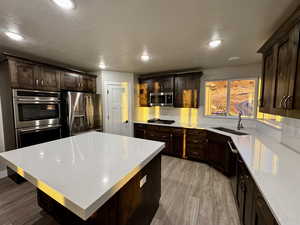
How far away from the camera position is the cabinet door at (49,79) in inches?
98.7

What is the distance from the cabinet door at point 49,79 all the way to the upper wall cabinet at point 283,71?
374cm

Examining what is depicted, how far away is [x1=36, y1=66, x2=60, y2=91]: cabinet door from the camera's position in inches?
98.7

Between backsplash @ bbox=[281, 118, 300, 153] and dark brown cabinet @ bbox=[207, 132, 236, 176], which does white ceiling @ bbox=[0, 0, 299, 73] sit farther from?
dark brown cabinet @ bbox=[207, 132, 236, 176]

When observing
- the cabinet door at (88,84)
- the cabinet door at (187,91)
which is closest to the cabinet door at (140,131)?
the cabinet door at (187,91)

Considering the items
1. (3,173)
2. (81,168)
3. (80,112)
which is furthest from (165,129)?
(3,173)

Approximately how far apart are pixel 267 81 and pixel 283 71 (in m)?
0.47

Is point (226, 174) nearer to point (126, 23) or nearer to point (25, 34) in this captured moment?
point (126, 23)

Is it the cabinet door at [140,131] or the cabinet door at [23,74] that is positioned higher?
the cabinet door at [23,74]

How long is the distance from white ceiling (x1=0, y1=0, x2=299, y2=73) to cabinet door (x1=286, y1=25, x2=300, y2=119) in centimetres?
35

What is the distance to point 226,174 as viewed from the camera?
2.54m

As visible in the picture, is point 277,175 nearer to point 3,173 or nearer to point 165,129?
point 165,129

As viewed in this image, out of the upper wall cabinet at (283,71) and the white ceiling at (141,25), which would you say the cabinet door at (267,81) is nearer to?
the upper wall cabinet at (283,71)

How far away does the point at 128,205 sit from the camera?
3.45 feet

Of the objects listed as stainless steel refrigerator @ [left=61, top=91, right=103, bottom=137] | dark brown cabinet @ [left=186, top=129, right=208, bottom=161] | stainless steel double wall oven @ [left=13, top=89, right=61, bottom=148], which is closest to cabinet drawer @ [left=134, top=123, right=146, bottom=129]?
stainless steel refrigerator @ [left=61, top=91, right=103, bottom=137]
